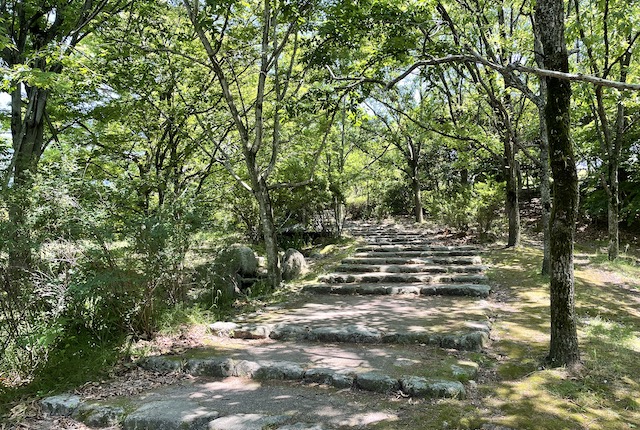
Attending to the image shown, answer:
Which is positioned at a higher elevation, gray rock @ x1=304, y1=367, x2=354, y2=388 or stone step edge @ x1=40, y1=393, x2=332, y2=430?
gray rock @ x1=304, y1=367, x2=354, y2=388

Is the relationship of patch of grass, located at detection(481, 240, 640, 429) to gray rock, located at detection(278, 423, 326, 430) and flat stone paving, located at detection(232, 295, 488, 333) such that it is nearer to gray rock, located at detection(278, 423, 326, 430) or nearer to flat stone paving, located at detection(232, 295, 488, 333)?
flat stone paving, located at detection(232, 295, 488, 333)

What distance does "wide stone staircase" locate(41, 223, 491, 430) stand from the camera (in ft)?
11.5

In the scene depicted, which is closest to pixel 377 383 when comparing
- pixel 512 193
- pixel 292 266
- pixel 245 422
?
pixel 245 422

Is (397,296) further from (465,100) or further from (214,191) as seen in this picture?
(465,100)

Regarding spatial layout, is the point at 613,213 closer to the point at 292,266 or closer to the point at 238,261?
the point at 292,266

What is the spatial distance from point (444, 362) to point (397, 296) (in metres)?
3.32

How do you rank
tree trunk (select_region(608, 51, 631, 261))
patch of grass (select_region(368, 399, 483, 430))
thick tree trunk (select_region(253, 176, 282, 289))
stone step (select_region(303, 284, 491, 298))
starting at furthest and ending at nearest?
tree trunk (select_region(608, 51, 631, 261))
thick tree trunk (select_region(253, 176, 282, 289))
stone step (select_region(303, 284, 491, 298))
patch of grass (select_region(368, 399, 483, 430))

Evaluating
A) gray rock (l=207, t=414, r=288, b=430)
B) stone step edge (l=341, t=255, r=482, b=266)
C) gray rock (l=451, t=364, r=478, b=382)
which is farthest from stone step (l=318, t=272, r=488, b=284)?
gray rock (l=207, t=414, r=288, b=430)

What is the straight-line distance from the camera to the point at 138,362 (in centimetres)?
470

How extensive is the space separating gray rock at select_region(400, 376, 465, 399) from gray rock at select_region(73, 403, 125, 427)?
267 cm

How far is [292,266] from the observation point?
Answer: 9953 millimetres

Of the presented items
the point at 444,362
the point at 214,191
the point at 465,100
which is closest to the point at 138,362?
the point at 444,362

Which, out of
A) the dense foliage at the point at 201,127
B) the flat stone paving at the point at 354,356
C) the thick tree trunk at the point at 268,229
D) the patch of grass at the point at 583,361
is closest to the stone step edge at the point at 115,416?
the dense foliage at the point at 201,127

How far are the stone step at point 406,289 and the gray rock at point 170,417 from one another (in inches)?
188
